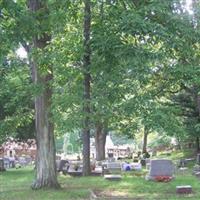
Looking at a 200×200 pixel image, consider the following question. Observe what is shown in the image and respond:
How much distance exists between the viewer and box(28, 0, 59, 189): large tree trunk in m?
18.4

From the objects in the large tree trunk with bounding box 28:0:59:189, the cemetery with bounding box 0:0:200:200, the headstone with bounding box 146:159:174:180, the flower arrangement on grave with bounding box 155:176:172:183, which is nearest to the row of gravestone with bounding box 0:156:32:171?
the cemetery with bounding box 0:0:200:200

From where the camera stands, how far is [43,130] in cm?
1872

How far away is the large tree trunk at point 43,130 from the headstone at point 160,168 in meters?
5.04

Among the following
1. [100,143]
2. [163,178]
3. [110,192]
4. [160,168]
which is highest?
[100,143]

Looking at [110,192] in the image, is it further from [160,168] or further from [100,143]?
[100,143]

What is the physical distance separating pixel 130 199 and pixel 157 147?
67.0 meters

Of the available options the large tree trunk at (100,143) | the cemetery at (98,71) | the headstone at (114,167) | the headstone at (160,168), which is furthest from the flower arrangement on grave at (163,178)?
the large tree trunk at (100,143)

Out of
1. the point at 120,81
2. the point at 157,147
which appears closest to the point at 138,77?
the point at 120,81

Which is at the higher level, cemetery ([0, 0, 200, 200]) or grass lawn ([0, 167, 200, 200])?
cemetery ([0, 0, 200, 200])

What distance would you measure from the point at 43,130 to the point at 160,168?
5982 millimetres

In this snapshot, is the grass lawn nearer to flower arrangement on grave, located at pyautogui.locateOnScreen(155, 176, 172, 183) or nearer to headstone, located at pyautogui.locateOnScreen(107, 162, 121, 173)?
flower arrangement on grave, located at pyautogui.locateOnScreen(155, 176, 172, 183)

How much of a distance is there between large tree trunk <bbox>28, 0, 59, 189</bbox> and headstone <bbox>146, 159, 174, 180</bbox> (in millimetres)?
5038

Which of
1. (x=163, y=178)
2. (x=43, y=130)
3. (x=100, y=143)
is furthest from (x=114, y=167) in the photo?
(x=100, y=143)

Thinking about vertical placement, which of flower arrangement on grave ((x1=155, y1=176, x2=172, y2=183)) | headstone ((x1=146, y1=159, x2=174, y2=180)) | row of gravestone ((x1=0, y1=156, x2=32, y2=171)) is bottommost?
flower arrangement on grave ((x1=155, y1=176, x2=172, y2=183))
